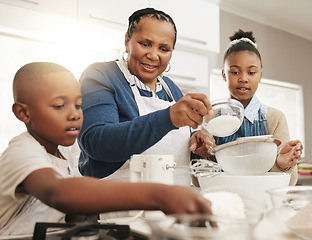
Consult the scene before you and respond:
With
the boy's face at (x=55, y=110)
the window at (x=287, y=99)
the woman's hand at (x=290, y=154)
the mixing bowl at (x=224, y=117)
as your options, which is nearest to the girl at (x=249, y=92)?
the woman's hand at (x=290, y=154)

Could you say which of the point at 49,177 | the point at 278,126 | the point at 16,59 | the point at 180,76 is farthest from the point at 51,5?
the point at 49,177

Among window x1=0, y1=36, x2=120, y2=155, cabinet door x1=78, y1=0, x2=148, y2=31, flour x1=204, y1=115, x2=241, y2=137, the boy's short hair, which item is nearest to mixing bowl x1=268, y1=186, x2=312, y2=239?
flour x1=204, y1=115, x2=241, y2=137

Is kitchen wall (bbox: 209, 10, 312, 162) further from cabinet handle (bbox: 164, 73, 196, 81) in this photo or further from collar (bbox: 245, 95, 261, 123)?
collar (bbox: 245, 95, 261, 123)

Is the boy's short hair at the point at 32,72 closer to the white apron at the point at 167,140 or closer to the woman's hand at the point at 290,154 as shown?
the white apron at the point at 167,140

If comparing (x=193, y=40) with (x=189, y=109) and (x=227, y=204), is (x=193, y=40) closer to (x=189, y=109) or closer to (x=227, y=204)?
(x=189, y=109)

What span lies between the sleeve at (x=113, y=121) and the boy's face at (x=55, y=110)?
16cm

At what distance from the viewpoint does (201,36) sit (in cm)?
232

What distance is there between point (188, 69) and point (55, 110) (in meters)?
1.78

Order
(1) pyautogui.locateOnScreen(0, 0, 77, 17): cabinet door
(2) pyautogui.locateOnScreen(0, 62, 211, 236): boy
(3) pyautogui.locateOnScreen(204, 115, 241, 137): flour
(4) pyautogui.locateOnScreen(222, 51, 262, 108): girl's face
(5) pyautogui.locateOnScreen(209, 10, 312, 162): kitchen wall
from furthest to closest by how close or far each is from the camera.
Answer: (5) pyautogui.locateOnScreen(209, 10, 312, 162): kitchen wall → (1) pyautogui.locateOnScreen(0, 0, 77, 17): cabinet door → (4) pyautogui.locateOnScreen(222, 51, 262, 108): girl's face → (3) pyautogui.locateOnScreen(204, 115, 241, 137): flour → (2) pyautogui.locateOnScreen(0, 62, 211, 236): boy

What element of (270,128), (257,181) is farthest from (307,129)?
(257,181)

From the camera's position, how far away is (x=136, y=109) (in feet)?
3.25

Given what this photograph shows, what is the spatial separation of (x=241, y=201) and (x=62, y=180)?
0.31 meters

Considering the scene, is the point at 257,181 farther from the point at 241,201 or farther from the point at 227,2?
the point at 227,2

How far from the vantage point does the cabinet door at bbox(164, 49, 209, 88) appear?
87.9 inches
